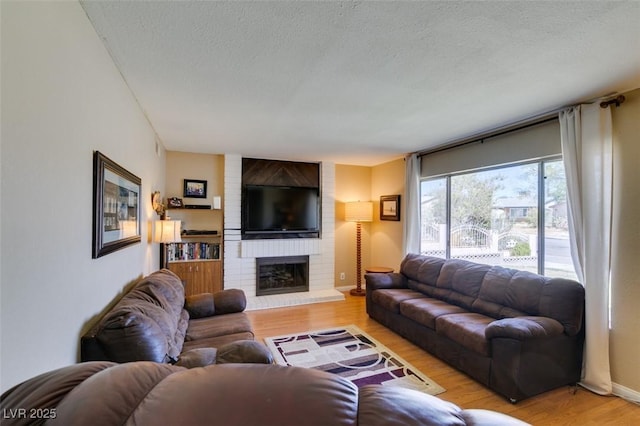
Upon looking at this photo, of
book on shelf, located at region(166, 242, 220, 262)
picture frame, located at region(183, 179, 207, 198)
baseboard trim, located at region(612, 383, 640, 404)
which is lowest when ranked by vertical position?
baseboard trim, located at region(612, 383, 640, 404)

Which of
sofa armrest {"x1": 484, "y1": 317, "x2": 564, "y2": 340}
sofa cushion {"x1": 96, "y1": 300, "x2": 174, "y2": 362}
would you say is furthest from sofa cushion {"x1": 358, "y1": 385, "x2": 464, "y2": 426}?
sofa armrest {"x1": 484, "y1": 317, "x2": 564, "y2": 340}

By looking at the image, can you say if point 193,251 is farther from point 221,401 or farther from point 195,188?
point 221,401

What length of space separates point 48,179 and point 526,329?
→ 3.03 metres

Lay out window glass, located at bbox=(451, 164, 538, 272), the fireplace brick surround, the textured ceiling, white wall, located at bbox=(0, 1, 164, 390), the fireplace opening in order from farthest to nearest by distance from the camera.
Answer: the fireplace opening → the fireplace brick surround → window glass, located at bbox=(451, 164, 538, 272) → the textured ceiling → white wall, located at bbox=(0, 1, 164, 390)

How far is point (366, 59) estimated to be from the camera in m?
1.82

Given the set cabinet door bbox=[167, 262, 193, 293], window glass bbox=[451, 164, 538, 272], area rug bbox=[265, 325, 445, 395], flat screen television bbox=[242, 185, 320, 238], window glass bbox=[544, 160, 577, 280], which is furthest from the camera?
flat screen television bbox=[242, 185, 320, 238]

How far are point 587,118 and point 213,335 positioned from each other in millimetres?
3617

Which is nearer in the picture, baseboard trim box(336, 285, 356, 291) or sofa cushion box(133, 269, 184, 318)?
sofa cushion box(133, 269, 184, 318)

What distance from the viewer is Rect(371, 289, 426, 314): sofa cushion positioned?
3.42 m

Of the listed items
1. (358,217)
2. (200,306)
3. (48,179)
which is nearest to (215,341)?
(200,306)

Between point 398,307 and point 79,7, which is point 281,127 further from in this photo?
point 398,307

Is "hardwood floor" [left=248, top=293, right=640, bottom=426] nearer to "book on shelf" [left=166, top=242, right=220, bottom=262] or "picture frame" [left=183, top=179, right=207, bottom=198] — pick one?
"book on shelf" [left=166, top=242, right=220, bottom=262]

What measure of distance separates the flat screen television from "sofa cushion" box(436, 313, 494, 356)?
114 inches

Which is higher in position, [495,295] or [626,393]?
[495,295]
